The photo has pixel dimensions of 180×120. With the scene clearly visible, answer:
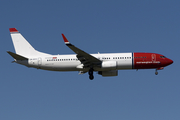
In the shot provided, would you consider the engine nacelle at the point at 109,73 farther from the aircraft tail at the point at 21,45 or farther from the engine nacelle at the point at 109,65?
the aircraft tail at the point at 21,45

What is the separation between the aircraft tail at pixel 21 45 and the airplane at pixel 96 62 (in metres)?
1.51

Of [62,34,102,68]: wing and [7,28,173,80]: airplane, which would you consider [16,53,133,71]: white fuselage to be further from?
[62,34,102,68]: wing

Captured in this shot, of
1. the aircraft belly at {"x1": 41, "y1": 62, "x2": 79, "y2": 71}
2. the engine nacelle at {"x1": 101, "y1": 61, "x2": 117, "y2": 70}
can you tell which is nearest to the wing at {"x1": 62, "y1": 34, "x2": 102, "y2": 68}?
the engine nacelle at {"x1": 101, "y1": 61, "x2": 117, "y2": 70}

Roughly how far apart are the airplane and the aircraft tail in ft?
4.97

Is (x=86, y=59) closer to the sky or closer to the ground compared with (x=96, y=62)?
closer to the sky

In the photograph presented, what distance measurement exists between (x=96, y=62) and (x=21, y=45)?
15.7 metres

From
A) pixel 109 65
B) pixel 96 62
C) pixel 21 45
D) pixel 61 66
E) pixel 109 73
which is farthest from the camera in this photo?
pixel 21 45

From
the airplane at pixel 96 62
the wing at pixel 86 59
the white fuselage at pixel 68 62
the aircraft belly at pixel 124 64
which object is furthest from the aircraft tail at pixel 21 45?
the aircraft belly at pixel 124 64

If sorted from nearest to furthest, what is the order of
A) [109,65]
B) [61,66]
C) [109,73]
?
[109,65]
[61,66]
[109,73]

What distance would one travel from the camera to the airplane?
173 feet

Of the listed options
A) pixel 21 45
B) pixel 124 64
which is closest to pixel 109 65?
pixel 124 64

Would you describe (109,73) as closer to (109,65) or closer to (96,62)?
(109,65)

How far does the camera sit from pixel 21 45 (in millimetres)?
58594

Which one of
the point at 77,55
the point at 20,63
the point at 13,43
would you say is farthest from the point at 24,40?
the point at 77,55
